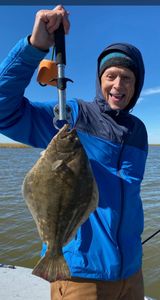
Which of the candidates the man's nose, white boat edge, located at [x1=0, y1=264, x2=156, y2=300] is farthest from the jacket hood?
white boat edge, located at [x1=0, y1=264, x2=156, y2=300]

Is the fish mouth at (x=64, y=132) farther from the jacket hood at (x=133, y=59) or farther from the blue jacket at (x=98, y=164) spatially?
the jacket hood at (x=133, y=59)

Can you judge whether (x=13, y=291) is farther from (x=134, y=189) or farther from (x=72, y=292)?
(x=134, y=189)

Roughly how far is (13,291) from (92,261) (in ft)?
8.26

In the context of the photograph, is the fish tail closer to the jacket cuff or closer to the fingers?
the jacket cuff

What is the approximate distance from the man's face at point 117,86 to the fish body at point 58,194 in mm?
839

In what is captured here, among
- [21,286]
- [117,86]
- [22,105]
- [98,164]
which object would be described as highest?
[117,86]

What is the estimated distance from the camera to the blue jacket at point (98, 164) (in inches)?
93.1

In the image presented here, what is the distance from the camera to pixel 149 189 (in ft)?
59.3

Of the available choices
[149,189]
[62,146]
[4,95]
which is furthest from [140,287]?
[149,189]

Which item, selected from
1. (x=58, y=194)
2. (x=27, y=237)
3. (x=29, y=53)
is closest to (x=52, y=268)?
(x=58, y=194)

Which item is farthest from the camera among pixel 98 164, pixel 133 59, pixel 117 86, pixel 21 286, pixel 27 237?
pixel 27 237

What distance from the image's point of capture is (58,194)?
2170mm

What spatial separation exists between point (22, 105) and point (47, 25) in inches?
22.6

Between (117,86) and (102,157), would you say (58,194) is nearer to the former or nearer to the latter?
(102,157)
